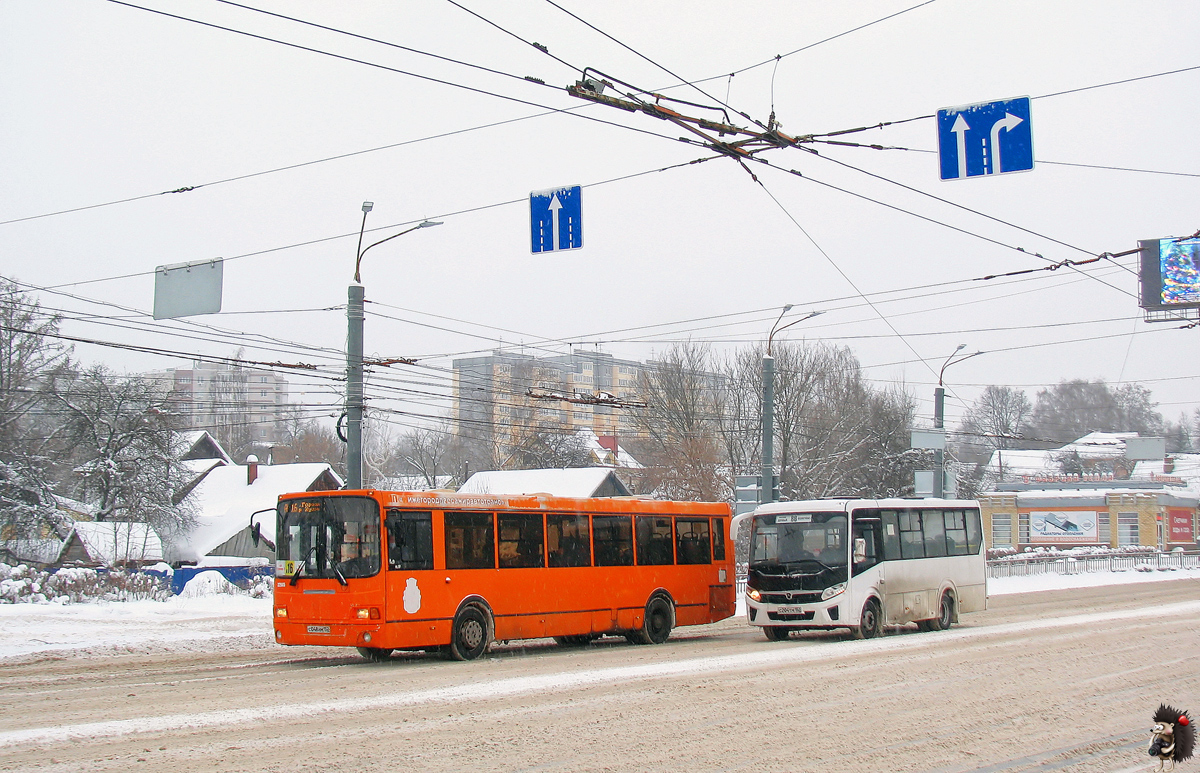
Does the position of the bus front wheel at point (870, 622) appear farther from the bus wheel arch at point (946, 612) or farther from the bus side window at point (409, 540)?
the bus side window at point (409, 540)

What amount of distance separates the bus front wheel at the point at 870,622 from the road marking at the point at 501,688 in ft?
1.56

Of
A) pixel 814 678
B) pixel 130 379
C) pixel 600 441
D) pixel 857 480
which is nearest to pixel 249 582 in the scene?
pixel 130 379

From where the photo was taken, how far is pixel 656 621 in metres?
20.1

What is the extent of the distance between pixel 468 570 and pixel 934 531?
10.3 metres

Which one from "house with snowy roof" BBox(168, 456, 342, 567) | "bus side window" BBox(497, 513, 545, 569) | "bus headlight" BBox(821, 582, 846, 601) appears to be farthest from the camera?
"house with snowy roof" BBox(168, 456, 342, 567)

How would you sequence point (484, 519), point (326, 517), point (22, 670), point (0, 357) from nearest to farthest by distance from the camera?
point (22, 670) < point (326, 517) < point (484, 519) < point (0, 357)

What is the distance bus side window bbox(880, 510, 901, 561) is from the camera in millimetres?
20766

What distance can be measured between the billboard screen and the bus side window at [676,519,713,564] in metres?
12.2

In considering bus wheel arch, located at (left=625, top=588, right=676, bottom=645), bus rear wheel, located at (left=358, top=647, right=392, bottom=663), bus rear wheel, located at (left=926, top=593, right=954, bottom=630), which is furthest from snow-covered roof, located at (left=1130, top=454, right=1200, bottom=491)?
bus rear wheel, located at (left=358, top=647, right=392, bottom=663)

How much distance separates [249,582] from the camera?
3184 centimetres

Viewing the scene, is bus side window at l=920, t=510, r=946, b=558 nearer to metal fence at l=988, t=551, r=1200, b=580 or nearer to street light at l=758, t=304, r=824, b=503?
street light at l=758, t=304, r=824, b=503

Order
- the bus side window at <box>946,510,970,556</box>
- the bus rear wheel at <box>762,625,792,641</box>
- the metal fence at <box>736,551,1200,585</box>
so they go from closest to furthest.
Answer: the bus rear wheel at <box>762,625,792,641</box> → the bus side window at <box>946,510,970,556</box> → the metal fence at <box>736,551,1200,585</box>

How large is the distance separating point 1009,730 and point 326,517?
9672 mm

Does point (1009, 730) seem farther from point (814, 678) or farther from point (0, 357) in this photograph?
point (0, 357)
